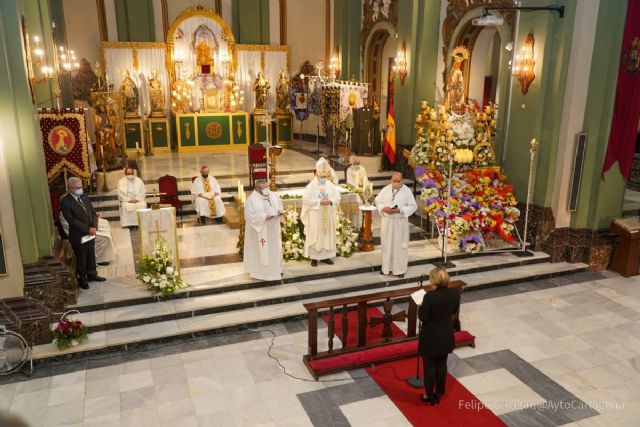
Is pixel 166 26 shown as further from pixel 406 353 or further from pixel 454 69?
pixel 406 353

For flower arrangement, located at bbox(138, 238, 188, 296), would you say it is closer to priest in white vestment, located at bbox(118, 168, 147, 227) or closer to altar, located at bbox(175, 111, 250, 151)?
priest in white vestment, located at bbox(118, 168, 147, 227)

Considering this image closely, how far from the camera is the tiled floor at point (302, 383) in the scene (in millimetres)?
6113

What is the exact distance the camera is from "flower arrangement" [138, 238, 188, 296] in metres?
8.30

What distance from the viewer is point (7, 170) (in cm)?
705

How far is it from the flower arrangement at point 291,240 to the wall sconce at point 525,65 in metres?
5.01

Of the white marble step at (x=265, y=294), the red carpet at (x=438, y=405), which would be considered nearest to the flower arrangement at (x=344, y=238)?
the white marble step at (x=265, y=294)

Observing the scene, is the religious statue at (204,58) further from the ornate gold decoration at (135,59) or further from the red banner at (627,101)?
the red banner at (627,101)

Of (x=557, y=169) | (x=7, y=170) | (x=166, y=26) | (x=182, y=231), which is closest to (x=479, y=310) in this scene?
(x=557, y=169)

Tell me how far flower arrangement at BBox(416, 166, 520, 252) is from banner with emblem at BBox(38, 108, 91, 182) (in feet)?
21.1

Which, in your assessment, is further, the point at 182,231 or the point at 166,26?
the point at 166,26

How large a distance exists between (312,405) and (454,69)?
9.02m

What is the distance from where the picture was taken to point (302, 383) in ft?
22.1

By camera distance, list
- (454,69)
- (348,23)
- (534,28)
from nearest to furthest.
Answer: (534,28) → (454,69) → (348,23)

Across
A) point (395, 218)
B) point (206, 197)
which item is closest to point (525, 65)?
point (395, 218)
